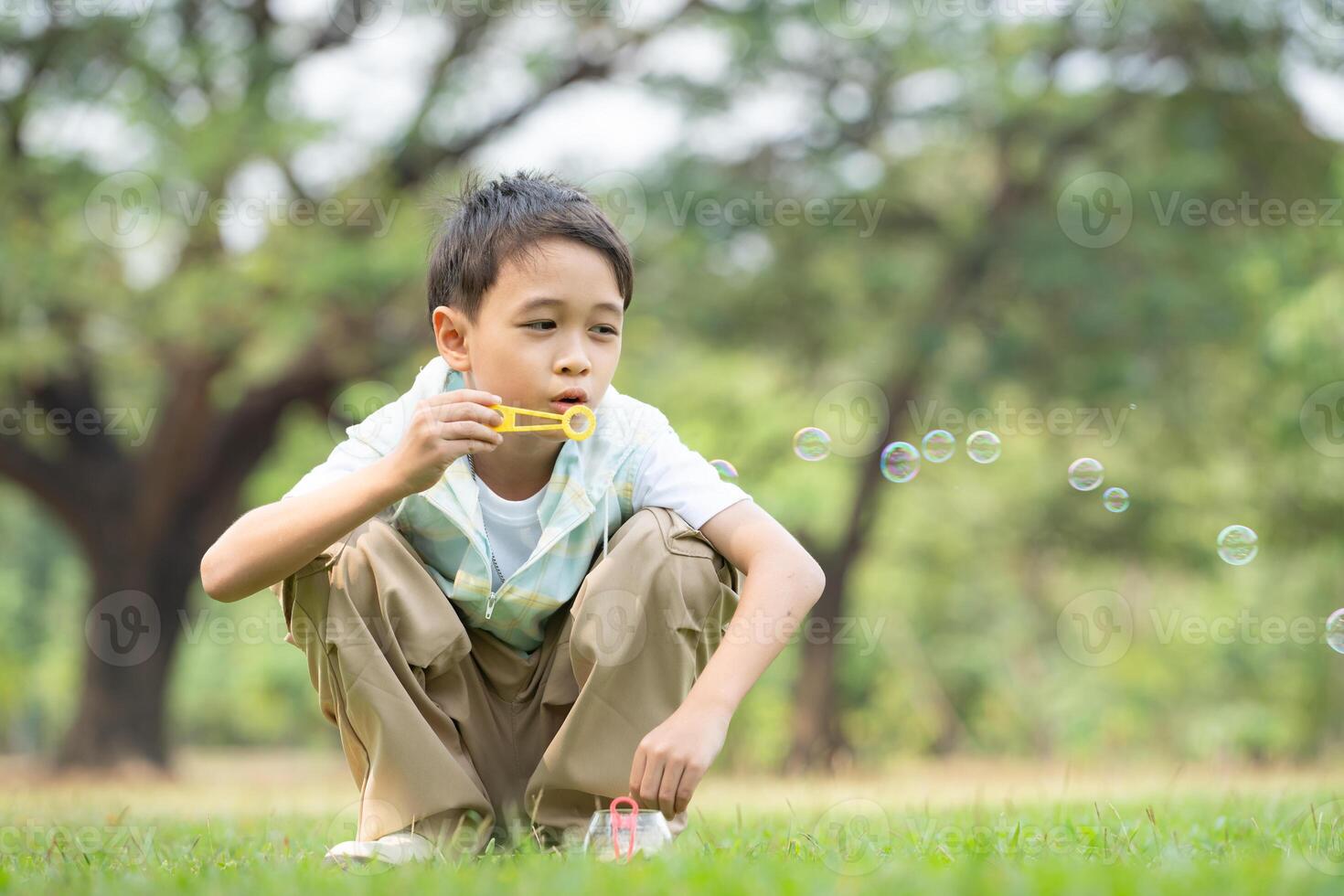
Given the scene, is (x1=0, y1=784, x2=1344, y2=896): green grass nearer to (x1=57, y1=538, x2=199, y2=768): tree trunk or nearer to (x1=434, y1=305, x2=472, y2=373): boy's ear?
(x1=434, y1=305, x2=472, y2=373): boy's ear

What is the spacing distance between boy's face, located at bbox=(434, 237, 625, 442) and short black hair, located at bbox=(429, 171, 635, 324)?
34 mm

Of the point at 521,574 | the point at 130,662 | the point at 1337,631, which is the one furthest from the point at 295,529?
the point at 130,662

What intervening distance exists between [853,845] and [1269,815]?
109cm

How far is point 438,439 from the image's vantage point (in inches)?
83.3

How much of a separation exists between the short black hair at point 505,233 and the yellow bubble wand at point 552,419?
0.30m

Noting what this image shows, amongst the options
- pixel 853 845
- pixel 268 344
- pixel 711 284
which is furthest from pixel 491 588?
pixel 711 284

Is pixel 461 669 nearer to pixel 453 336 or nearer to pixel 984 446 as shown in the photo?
pixel 453 336

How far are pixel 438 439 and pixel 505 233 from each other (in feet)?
1.93

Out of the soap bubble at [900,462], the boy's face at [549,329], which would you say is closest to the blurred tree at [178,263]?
the soap bubble at [900,462]

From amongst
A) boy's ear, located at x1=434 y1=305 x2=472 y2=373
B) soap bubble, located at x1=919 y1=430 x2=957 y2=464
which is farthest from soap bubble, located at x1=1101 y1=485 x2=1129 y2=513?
boy's ear, located at x1=434 y1=305 x2=472 y2=373

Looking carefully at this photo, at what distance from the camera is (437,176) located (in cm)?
959

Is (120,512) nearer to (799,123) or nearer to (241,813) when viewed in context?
(799,123)

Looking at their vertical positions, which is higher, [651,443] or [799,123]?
[799,123]

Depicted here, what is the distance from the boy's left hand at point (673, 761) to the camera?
202cm
